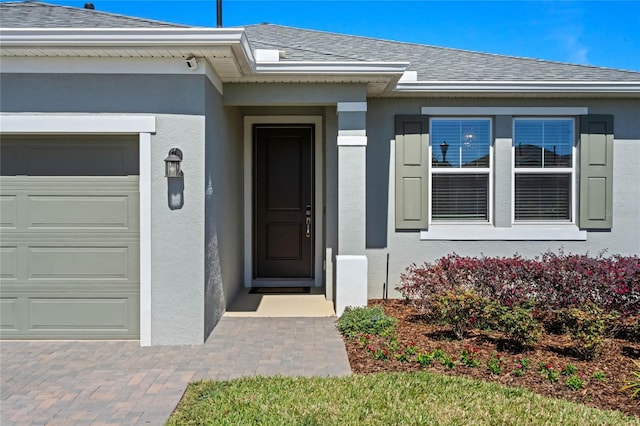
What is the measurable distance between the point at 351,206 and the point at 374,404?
321cm

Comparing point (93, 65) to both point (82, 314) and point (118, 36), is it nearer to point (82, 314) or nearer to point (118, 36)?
point (118, 36)

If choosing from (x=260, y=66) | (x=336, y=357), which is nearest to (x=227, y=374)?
A: (x=336, y=357)

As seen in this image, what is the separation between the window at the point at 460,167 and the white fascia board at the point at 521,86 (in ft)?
1.85

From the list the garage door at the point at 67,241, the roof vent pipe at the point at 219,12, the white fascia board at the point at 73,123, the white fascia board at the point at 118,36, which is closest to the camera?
the white fascia board at the point at 118,36

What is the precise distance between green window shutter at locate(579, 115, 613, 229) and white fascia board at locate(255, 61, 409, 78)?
3.30 m

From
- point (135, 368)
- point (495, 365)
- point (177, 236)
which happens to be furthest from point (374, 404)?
point (177, 236)

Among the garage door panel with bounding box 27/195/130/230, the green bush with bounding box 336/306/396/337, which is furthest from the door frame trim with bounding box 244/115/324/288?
the garage door panel with bounding box 27/195/130/230

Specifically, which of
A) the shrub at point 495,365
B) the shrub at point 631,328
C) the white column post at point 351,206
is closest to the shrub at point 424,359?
the shrub at point 495,365

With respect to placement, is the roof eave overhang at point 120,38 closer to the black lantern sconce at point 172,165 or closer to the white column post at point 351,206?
the black lantern sconce at point 172,165

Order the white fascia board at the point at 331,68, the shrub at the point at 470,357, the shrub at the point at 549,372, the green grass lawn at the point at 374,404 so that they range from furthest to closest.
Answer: the white fascia board at the point at 331,68
the shrub at the point at 470,357
the shrub at the point at 549,372
the green grass lawn at the point at 374,404

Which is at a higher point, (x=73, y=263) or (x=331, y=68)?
(x=331, y=68)

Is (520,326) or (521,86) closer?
(520,326)

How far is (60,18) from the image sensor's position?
19.2 ft

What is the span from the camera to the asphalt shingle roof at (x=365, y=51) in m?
5.82
